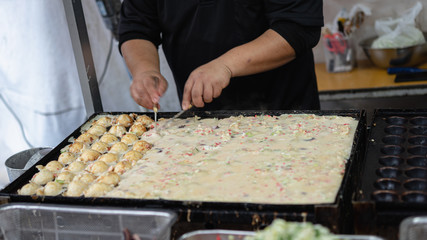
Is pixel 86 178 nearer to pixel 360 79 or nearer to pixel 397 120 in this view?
pixel 397 120

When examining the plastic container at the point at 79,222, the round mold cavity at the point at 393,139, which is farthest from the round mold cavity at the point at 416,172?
the plastic container at the point at 79,222

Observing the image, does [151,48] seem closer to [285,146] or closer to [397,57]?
[285,146]

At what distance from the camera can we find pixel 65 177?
6.19 ft

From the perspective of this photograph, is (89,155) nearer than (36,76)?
Yes

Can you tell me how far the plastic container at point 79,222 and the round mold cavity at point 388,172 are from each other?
0.71 meters

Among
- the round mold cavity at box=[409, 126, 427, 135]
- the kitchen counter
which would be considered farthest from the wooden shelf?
the round mold cavity at box=[409, 126, 427, 135]

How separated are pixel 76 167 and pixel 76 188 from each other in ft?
0.73

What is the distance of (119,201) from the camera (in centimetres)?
161

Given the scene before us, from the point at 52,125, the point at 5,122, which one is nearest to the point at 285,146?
the point at 52,125

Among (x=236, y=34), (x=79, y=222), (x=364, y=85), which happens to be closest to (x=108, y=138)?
(x=79, y=222)

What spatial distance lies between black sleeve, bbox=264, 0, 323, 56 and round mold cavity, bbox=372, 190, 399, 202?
1.01 m

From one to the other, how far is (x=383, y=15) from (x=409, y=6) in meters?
0.21

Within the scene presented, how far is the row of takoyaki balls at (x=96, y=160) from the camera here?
179cm

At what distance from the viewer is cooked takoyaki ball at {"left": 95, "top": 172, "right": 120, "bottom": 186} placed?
1.79 m
